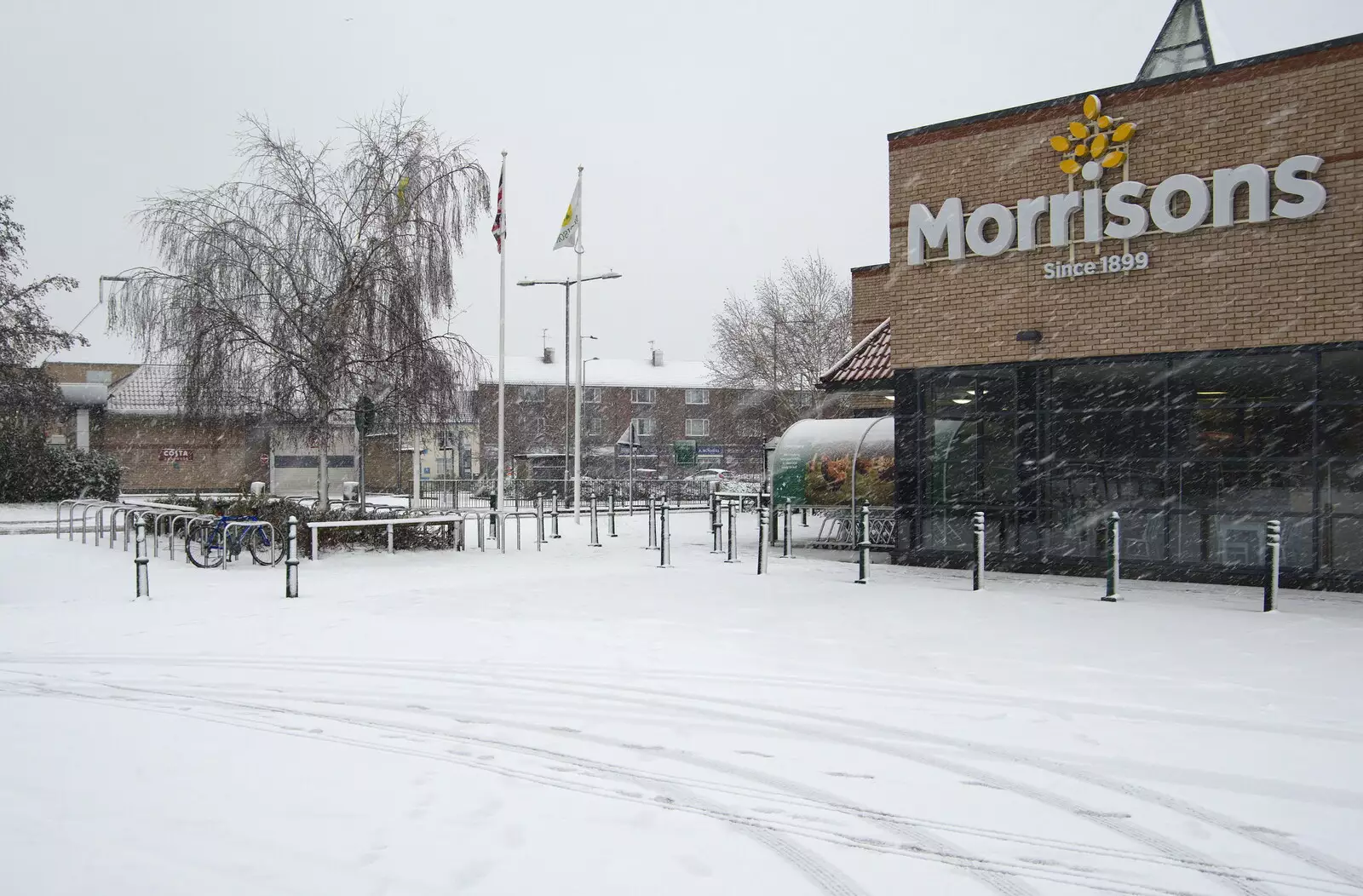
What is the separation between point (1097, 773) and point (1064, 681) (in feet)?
7.71

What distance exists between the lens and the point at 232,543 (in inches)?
653

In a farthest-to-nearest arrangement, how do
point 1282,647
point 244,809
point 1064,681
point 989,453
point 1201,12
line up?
point 1201,12 < point 989,453 < point 1282,647 < point 1064,681 < point 244,809

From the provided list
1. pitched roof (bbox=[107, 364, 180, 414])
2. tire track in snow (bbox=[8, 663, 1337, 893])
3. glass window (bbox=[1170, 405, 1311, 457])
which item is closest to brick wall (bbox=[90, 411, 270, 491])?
pitched roof (bbox=[107, 364, 180, 414])

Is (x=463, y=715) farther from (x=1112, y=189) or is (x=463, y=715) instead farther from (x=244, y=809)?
(x=1112, y=189)

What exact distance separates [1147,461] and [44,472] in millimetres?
33770

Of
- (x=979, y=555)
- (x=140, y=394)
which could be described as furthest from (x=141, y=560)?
(x=140, y=394)

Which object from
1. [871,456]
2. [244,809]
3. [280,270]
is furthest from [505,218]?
[244,809]

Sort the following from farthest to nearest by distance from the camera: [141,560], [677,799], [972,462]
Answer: [972,462] → [141,560] → [677,799]

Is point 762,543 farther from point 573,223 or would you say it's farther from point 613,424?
point 613,424

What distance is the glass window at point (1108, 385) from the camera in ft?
45.8

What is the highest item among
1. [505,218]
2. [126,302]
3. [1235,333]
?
[505,218]

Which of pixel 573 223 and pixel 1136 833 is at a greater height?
pixel 573 223

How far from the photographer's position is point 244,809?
192 inches

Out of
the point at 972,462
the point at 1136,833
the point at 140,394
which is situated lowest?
the point at 1136,833
